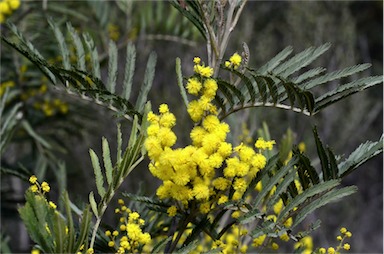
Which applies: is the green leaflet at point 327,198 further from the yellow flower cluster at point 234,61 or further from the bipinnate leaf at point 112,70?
the bipinnate leaf at point 112,70

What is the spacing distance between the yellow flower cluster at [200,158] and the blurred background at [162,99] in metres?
0.26

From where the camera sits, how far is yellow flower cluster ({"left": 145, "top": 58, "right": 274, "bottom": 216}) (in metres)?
0.90

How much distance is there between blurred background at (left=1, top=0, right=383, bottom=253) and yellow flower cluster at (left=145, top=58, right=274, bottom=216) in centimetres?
26

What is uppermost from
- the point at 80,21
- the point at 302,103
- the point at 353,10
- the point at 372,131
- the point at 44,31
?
the point at 353,10

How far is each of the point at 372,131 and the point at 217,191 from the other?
378 cm

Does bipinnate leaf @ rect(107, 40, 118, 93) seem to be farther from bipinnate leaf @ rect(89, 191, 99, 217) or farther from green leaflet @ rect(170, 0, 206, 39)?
bipinnate leaf @ rect(89, 191, 99, 217)

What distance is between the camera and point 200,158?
35.1 inches

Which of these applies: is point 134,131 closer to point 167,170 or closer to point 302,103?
point 167,170

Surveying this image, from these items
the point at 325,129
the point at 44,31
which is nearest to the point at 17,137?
the point at 44,31

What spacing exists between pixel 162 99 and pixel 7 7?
4.67ft

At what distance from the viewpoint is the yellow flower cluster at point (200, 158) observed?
0.90 metres

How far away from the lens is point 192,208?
3.17 feet

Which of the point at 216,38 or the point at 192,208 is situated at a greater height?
the point at 216,38

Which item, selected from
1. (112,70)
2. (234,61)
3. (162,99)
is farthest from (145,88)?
(162,99)
